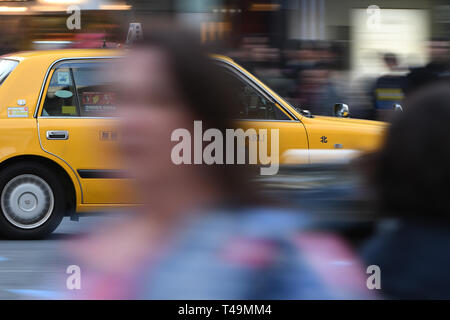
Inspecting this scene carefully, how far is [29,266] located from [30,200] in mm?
1002

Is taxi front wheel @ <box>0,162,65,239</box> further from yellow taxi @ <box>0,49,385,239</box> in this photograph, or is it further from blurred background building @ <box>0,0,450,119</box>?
blurred background building @ <box>0,0,450,119</box>

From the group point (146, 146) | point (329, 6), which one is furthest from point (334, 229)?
point (329, 6)

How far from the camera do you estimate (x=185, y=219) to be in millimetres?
1485

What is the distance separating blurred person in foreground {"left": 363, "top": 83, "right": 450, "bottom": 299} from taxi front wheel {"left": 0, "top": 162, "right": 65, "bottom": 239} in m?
5.71

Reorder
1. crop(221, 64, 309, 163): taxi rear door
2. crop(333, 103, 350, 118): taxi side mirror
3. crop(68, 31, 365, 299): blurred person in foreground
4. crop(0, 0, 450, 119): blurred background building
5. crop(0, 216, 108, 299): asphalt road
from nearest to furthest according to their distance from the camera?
crop(68, 31, 365, 299): blurred person in foreground, crop(0, 216, 108, 299): asphalt road, crop(221, 64, 309, 163): taxi rear door, crop(333, 103, 350, 118): taxi side mirror, crop(0, 0, 450, 119): blurred background building

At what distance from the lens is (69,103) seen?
7.06 metres

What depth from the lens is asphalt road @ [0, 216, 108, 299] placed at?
536 cm

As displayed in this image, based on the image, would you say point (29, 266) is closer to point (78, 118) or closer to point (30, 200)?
point (30, 200)

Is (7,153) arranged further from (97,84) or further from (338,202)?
(338,202)

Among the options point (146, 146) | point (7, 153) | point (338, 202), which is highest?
point (146, 146)

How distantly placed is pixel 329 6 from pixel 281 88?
488 centimetres

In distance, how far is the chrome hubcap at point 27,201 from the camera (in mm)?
7035

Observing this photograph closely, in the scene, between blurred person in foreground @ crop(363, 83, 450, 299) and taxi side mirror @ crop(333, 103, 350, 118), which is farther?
taxi side mirror @ crop(333, 103, 350, 118)

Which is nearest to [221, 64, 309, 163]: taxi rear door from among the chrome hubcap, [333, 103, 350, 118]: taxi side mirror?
[333, 103, 350, 118]: taxi side mirror
